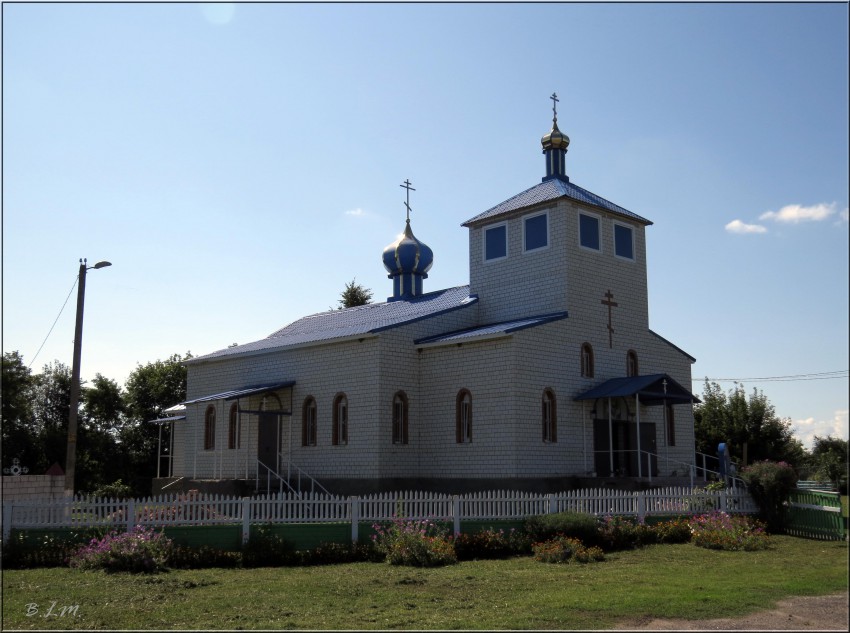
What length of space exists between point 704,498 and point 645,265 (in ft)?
29.4

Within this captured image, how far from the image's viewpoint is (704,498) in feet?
66.2

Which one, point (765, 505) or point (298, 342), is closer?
point (765, 505)

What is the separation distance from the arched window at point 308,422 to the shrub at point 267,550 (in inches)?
394

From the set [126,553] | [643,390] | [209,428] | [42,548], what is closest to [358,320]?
[209,428]

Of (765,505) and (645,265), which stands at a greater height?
(645,265)

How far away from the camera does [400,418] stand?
24.4 m

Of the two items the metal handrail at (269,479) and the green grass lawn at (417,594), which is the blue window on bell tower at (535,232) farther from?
the green grass lawn at (417,594)

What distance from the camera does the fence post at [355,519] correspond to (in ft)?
54.2

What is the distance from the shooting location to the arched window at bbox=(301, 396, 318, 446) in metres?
26.0

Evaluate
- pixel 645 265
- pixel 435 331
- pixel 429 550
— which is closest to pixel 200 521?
pixel 429 550

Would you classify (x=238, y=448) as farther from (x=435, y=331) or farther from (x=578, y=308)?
(x=578, y=308)

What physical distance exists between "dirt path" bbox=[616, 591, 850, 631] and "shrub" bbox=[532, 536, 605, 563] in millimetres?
5071

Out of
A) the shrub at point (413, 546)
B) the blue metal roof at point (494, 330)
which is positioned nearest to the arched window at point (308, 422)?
the blue metal roof at point (494, 330)

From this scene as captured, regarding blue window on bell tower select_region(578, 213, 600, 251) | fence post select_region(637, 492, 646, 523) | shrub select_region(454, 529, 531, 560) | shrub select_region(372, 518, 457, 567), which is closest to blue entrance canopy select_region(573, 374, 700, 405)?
blue window on bell tower select_region(578, 213, 600, 251)
